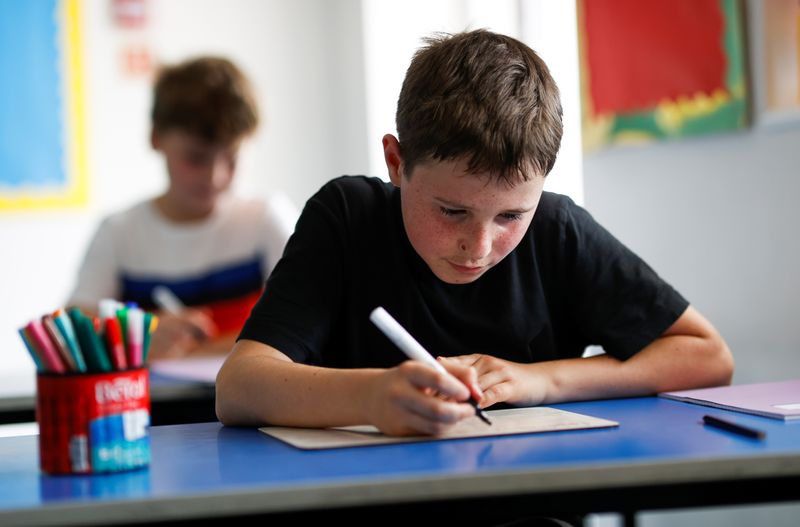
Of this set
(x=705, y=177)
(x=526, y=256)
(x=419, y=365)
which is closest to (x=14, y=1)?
(x=705, y=177)

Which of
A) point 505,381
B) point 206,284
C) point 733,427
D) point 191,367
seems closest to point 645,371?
point 505,381

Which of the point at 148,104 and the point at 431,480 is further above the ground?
the point at 148,104

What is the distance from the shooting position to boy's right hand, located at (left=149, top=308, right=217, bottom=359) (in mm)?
2195

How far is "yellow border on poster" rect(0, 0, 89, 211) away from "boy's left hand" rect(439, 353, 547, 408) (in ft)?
9.72

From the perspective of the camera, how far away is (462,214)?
45.9 inches

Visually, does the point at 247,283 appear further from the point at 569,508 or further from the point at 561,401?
the point at 569,508

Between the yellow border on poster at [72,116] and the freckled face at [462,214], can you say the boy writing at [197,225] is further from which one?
the yellow border on poster at [72,116]

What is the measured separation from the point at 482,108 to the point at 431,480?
0.52 m

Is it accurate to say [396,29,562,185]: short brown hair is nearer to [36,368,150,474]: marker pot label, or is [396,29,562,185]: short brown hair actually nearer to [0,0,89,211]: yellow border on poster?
[36,368,150,474]: marker pot label

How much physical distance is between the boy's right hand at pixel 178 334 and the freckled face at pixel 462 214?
1.07 m

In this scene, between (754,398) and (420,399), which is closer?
(420,399)

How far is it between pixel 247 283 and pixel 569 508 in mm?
1746

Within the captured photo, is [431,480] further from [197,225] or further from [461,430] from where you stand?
[197,225]

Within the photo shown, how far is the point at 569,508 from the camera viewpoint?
0.81 m
